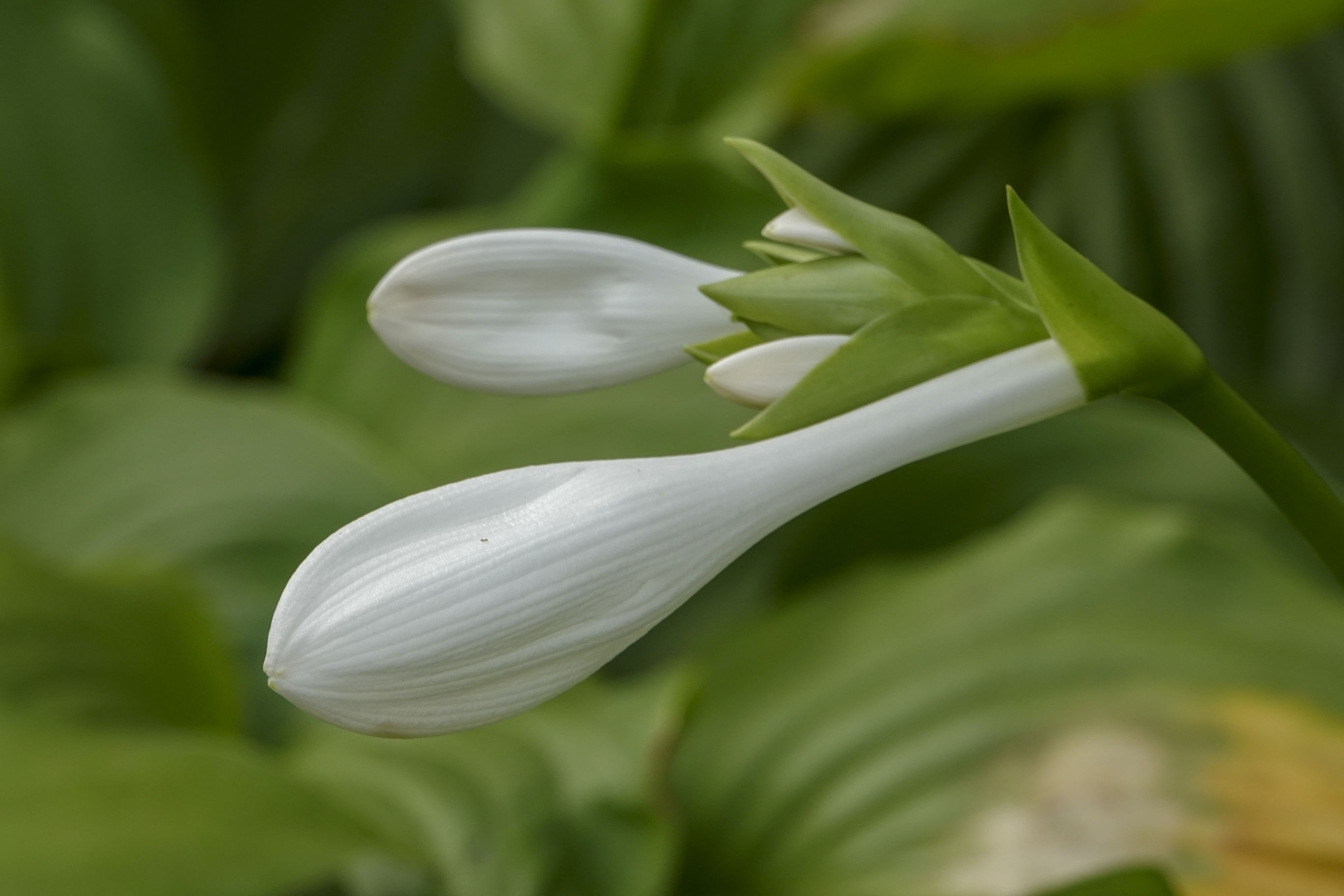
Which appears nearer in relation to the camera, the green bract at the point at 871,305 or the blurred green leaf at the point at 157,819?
the green bract at the point at 871,305

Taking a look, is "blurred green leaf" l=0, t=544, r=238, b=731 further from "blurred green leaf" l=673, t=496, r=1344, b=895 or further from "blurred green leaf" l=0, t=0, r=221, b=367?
"blurred green leaf" l=0, t=0, r=221, b=367

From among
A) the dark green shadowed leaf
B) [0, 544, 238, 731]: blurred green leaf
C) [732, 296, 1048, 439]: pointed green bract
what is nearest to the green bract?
[732, 296, 1048, 439]: pointed green bract

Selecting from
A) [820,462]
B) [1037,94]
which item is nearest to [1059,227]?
[1037,94]

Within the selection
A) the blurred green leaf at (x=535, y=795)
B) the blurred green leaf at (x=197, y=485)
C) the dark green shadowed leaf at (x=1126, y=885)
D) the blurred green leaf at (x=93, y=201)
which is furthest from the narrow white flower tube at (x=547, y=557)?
the blurred green leaf at (x=93, y=201)

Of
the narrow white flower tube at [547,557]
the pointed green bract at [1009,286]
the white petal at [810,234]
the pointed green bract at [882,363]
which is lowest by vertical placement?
the narrow white flower tube at [547,557]

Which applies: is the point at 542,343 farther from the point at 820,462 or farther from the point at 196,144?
the point at 196,144

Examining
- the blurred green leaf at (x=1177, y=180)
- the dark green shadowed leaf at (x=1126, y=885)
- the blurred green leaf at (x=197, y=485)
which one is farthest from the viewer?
the blurred green leaf at (x=1177, y=180)

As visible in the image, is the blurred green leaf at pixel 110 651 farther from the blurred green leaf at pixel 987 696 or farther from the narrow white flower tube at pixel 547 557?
the narrow white flower tube at pixel 547 557
